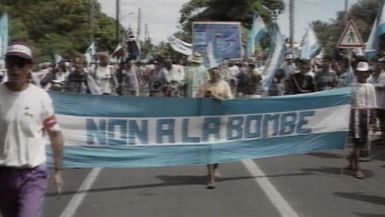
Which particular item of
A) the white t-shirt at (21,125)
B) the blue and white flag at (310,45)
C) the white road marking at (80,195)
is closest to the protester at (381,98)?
the white road marking at (80,195)

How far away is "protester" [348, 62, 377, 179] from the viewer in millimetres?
11352

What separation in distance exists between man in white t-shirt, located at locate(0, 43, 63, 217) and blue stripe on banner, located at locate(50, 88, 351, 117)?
164 inches

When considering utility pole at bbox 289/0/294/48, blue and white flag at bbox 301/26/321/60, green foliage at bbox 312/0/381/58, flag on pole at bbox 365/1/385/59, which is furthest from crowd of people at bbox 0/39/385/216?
green foliage at bbox 312/0/381/58

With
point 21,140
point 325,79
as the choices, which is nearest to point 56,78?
point 325,79

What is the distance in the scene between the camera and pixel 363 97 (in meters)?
11.4

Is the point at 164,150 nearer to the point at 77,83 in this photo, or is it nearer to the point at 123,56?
the point at 77,83

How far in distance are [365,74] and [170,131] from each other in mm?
3173

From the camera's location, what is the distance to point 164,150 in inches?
409

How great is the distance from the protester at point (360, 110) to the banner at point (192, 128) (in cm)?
11

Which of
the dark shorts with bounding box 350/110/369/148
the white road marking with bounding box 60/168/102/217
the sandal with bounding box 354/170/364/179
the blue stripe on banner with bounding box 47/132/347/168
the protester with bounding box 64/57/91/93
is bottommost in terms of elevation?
the white road marking with bounding box 60/168/102/217

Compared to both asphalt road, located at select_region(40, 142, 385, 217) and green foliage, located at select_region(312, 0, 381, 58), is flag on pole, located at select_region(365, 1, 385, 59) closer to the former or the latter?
asphalt road, located at select_region(40, 142, 385, 217)

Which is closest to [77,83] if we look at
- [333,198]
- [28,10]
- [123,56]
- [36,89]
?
[123,56]

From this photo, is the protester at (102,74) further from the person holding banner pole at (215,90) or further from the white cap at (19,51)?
the white cap at (19,51)

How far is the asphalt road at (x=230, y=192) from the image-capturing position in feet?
28.1
